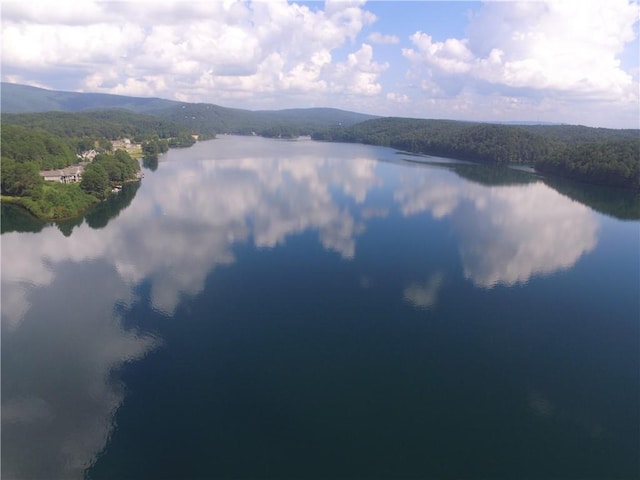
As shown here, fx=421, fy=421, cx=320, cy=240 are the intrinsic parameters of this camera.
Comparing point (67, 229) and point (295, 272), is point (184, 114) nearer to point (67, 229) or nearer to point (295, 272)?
point (67, 229)

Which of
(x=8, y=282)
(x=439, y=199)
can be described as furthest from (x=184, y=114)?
(x=8, y=282)

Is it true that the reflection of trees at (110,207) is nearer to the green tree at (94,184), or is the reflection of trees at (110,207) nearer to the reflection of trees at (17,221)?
the green tree at (94,184)

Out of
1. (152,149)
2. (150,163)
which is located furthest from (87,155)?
(152,149)

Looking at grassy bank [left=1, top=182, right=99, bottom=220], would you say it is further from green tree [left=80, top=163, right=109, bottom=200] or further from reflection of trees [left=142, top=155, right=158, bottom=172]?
reflection of trees [left=142, top=155, right=158, bottom=172]

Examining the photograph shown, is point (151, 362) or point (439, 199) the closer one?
point (151, 362)

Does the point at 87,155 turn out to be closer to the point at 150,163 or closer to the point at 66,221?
the point at 150,163
